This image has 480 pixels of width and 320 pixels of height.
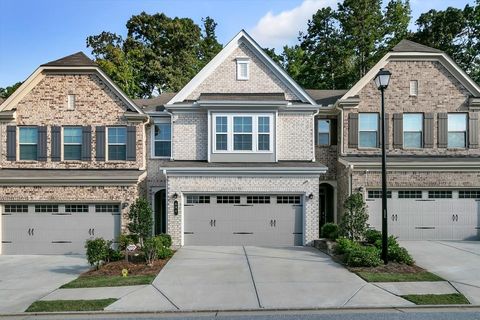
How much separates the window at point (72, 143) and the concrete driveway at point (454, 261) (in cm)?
1487

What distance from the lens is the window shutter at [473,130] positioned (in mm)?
19500

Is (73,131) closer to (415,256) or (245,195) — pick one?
(245,195)

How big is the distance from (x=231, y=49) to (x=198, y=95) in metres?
2.63

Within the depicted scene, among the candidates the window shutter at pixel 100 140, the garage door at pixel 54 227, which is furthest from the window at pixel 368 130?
the window shutter at pixel 100 140

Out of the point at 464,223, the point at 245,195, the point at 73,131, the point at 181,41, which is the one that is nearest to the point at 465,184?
the point at 464,223

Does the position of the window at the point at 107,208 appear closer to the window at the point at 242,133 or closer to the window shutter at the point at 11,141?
the window shutter at the point at 11,141

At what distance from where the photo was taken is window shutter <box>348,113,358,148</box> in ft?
63.7

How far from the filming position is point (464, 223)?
61.2ft

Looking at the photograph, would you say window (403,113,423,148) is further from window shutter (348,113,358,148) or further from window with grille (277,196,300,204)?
window with grille (277,196,300,204)

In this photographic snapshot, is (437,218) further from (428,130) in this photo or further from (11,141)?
(11,141)

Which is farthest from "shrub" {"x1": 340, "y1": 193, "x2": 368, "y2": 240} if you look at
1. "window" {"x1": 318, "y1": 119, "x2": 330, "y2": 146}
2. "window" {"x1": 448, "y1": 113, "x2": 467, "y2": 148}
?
"window" {"x1": 448, "y1": 113, "x2": 467, "y2": 148}

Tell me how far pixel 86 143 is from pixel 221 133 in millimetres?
6302

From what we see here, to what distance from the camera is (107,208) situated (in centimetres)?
1800

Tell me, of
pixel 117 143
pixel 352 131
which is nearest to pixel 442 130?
pixel 352 131
